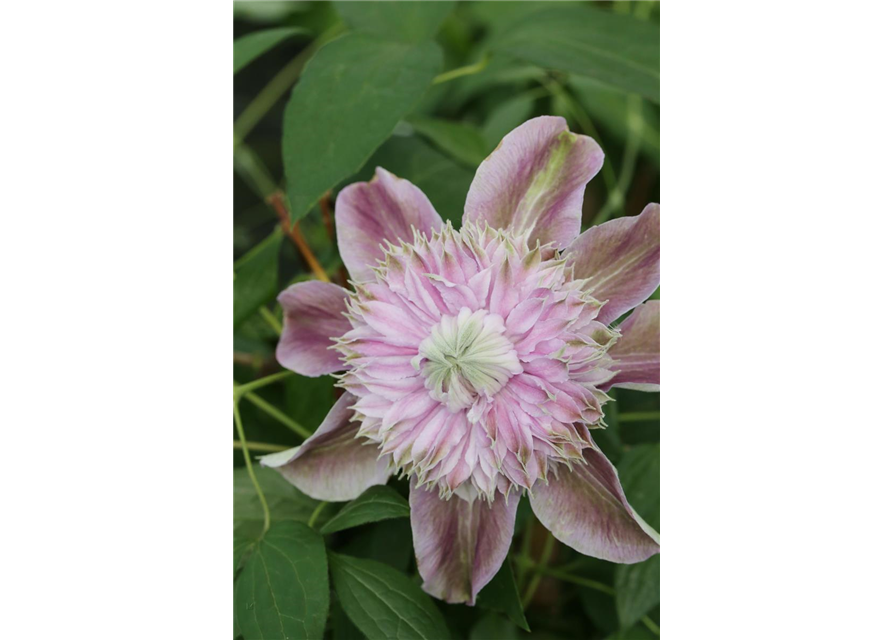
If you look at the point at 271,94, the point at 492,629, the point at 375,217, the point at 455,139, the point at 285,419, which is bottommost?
the point at 492,629

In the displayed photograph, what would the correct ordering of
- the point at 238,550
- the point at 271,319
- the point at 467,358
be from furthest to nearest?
the point at 271,319
the point at 238,550
the point at 467,358

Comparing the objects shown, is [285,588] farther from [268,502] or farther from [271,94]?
[271,94]

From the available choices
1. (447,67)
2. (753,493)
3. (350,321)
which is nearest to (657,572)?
(753,493)

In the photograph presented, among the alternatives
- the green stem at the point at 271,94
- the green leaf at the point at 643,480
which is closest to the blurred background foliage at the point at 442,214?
the green leaf at the point at 643,480

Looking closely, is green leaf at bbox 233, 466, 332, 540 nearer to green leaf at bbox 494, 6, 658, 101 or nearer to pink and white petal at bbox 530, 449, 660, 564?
pink and white petal at bbox 530, 449, 660, 564

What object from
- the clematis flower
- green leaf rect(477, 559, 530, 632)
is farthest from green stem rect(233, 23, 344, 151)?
green leaf rect(477, 559, 530, 632)

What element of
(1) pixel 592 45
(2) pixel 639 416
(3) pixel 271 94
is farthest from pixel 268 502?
Result: (3) pixel 271 94

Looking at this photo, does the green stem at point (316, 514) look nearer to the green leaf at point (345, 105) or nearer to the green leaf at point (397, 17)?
the green leaf at point (345, 105)
